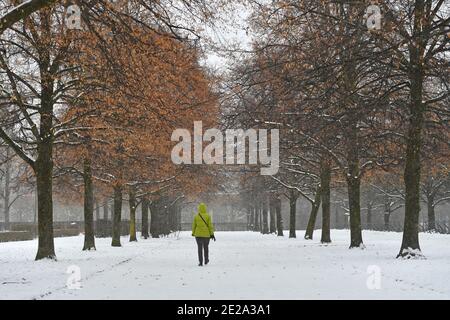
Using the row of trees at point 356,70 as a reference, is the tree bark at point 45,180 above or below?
below

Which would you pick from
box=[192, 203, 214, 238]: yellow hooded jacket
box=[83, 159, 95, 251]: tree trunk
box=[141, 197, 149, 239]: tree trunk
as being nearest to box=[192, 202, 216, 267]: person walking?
box=[192, 203, 214, 238]: yellow hooded jacket

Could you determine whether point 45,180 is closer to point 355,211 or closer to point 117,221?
point 117,221

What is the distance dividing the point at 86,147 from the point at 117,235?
11156 mm

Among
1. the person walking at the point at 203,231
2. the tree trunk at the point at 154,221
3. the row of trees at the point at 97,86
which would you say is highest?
the row of trees at the point at 97,86

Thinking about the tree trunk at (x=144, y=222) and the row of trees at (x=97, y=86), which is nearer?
the row of trees at (x=97, y=86)

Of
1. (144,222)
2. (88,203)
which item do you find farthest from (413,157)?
(144,222)

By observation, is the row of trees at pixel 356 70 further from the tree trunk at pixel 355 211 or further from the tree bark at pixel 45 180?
the tree bark at pixel 45 180

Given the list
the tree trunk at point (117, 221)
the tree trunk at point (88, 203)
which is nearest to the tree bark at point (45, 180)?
the tree trunk at point (88, 203)

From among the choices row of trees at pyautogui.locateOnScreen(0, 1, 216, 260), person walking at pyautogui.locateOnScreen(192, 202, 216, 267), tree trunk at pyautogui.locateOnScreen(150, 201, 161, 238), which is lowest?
tree trunk at pyautogui.locateOnScreen(150, 201, 161, 238)

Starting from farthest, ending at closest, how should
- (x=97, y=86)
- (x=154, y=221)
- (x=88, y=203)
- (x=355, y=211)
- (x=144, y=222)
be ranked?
1. (x=154, y=221)
2. (x=144, y=222)
3. (x=88, y=203)
4. (x=355, y=211)
5. (x=97, y=86)

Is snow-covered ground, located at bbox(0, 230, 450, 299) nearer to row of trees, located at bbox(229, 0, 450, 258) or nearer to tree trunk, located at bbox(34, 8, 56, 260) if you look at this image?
tree trunk, located at bbox(34, 8, 56, 260)

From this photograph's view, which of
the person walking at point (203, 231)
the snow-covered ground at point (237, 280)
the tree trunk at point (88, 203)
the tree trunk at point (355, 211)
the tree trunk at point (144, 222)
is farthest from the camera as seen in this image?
the tree trunk at point (144, 222)

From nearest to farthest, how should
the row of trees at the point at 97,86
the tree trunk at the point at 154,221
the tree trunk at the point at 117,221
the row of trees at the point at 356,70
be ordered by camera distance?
the row of trees at the point at 97,86
the row of trees at the point at 356,70
the tree trunk at the point at 117,221
the tree trunk at the point at 154,221

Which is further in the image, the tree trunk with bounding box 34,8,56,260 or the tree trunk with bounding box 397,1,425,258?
the tree trunk with bounding box 34,8,56,260
